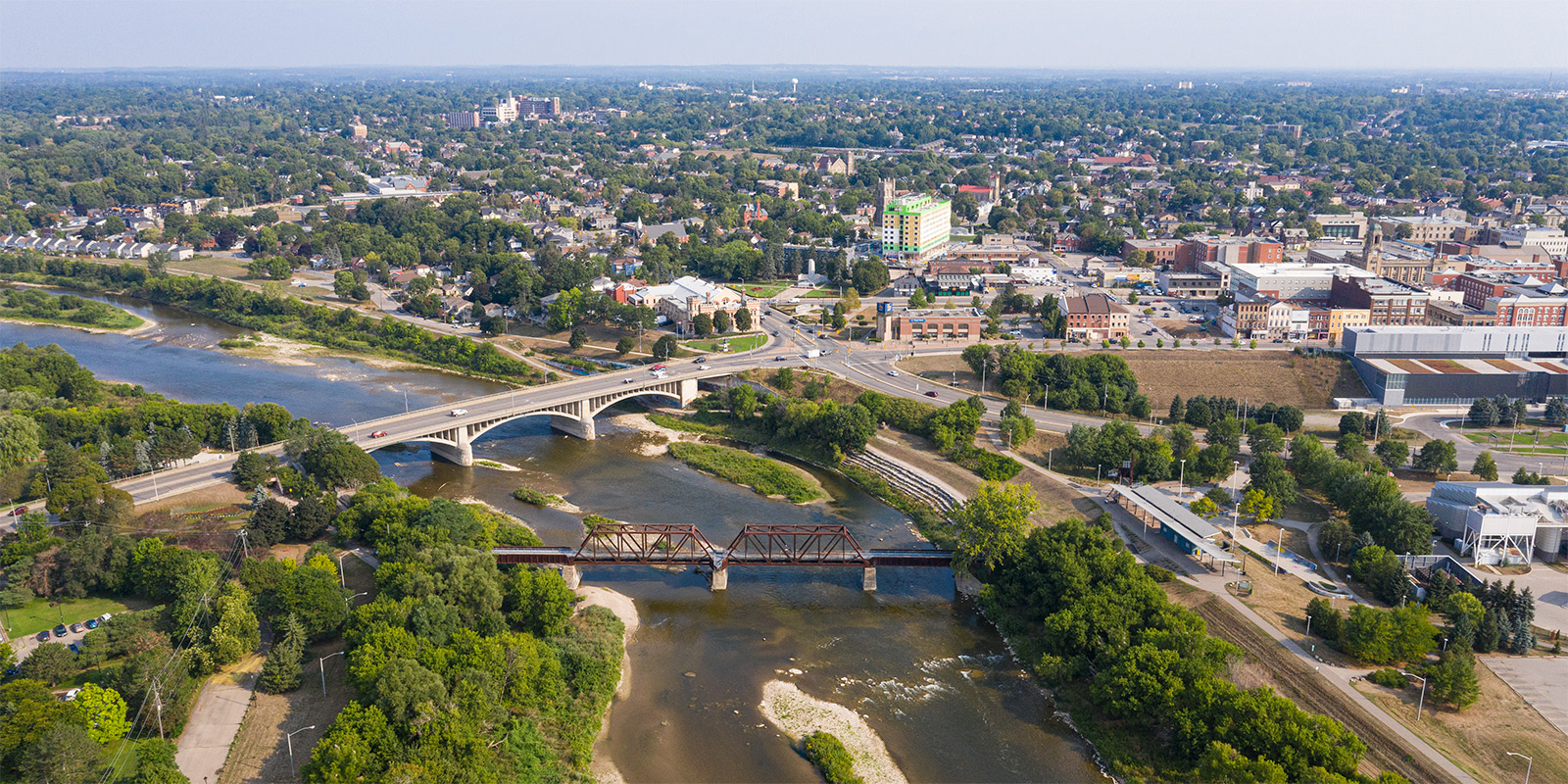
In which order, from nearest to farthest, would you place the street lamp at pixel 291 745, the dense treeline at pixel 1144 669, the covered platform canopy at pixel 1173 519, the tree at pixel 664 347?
the dense treeline at pixel 1144 669
the street lamp at pixel 291 745
the covered platform canopy at pixel 1173 519
the tree at pixel 664 347

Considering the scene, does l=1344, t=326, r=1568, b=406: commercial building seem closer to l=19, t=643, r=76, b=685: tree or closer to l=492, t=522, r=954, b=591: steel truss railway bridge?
l=492, t=522, r=954, b=591: steel truss railway bridge

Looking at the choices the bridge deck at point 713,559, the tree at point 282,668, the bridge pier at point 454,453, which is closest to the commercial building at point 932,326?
the bridge pier at point 454,453

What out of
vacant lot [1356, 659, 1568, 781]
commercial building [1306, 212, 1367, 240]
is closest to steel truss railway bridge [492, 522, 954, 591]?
vacant lot [1356, 659, 1568, 781]

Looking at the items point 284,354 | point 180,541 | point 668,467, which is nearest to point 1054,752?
point 668,467

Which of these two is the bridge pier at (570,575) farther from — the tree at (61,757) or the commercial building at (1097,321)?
the commercial building at (1097,321)

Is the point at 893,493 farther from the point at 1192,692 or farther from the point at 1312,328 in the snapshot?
the point at 1312,328

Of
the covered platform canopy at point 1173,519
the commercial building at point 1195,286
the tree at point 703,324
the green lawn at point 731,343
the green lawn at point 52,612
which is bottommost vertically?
the green lawn at point 52,612

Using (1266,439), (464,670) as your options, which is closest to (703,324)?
(1266,439)
